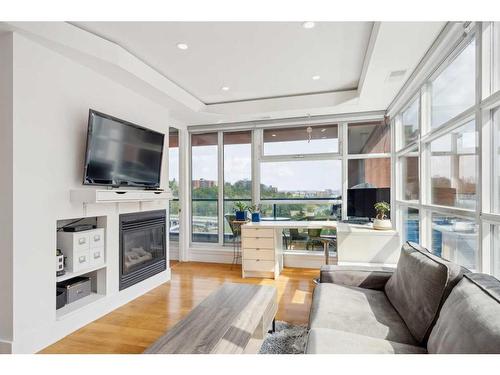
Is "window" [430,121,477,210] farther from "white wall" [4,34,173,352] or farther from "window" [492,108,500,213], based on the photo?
"white wall" [4,34,173,352]

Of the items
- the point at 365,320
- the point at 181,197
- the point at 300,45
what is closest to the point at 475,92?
the point at 300,45

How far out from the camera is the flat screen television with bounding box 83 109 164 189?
8.77 feet

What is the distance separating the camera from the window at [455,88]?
1.97 metres

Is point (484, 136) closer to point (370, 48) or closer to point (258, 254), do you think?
point (370, 48)

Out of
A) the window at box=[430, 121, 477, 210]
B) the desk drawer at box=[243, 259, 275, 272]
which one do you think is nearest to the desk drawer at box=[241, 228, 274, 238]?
the desk drawer at box=[243, 259, 275, 272]

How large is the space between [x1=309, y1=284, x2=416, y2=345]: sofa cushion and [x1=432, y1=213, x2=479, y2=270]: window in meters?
0.66

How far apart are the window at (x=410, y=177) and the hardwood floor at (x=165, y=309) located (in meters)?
1.69

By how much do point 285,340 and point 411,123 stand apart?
9.34 feet

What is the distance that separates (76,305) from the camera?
8.86 feet

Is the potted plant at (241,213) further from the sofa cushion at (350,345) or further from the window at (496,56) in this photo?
the window at (496,56)

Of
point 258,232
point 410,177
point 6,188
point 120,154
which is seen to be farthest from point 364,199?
point 6,188

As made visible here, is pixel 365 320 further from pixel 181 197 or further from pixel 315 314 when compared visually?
pixel 181 197
